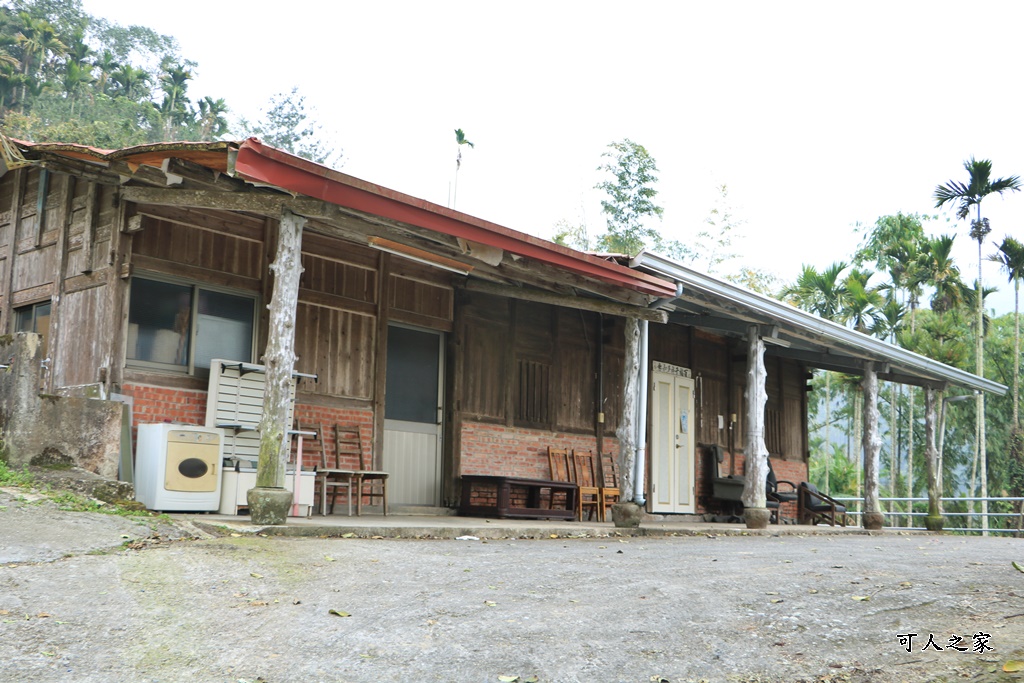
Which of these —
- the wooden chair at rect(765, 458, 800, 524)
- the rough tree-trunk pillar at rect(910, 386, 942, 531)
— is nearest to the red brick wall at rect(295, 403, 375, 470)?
the wooden chair at rect(765, 458, 800, 524)

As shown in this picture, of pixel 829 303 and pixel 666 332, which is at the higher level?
pixel 829 303

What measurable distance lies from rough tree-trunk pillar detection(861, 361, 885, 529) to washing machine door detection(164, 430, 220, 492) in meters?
10.6

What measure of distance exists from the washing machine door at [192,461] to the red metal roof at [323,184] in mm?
2371

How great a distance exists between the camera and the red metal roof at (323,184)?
727 centimetres

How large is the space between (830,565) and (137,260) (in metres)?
6.60

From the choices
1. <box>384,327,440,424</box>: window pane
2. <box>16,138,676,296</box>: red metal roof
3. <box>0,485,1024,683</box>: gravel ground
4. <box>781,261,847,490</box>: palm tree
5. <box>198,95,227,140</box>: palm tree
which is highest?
<box>198,95,227,140</box>: palm tree

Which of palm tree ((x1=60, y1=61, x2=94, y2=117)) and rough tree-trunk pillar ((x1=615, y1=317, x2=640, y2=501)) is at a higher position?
palm tree ((x1=60, y1=61, x2=94, y2=117))

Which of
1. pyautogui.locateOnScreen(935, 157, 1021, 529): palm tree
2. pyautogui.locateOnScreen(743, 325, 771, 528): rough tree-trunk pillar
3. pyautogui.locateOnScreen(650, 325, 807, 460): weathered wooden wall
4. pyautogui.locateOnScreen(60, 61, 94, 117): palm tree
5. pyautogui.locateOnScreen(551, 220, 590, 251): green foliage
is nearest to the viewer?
pyautogui.locateOnScreen(743, 325, 771, 528): rough tree-trunk pillar

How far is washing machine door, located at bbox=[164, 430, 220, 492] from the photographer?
8.44m

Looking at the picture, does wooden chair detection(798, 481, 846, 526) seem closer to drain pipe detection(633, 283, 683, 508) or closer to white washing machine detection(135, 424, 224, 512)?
drain pipe detection(633, 283, 683, 508)

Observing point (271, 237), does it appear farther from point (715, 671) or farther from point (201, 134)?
point (201, 134)

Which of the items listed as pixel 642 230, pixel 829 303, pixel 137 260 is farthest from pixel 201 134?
pixel 137 260

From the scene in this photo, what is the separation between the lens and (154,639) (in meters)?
4.16

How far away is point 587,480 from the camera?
44.9ft
